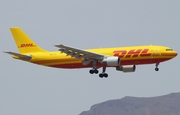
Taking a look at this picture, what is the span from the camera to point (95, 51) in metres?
104

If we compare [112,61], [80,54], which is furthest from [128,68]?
[80,54]

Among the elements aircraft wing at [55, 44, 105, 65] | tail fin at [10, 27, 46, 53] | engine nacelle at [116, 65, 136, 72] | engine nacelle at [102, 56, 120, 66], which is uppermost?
tail fin at [10, 27, 46, 53]

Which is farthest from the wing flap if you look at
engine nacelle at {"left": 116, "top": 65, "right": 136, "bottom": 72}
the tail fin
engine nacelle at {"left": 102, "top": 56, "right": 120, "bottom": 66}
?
the tail fin

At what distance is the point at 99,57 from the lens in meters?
102

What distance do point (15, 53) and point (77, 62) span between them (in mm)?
11477

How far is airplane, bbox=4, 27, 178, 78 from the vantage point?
100125 mm

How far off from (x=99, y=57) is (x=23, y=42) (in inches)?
743

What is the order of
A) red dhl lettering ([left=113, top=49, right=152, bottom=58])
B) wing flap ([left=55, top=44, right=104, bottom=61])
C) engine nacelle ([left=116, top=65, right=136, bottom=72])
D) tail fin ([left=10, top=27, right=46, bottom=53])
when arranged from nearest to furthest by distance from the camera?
wing flap ([left=55, top=44, right=104, bottom=61])
red dhl lettering ([left=113, top=49, right=152, bottom=58])
engine nacelle ([left=116, top=65, right=136, bottom=72])
tail fin ([left=10, top=27, right=46, bottom=53])

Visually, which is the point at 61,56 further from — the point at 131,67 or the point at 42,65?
the point at 131,67

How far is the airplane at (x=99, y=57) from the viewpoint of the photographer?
328ft

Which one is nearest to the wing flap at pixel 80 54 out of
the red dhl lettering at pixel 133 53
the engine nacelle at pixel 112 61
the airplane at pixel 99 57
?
the airplane at pixel 99 57

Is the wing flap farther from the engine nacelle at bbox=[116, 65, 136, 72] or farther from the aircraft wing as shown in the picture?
the engine nacelle at bbox=[116, 65, 136, 72]

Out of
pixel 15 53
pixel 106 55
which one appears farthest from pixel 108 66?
pixel 15 53

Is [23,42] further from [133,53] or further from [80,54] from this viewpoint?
[133,53]
